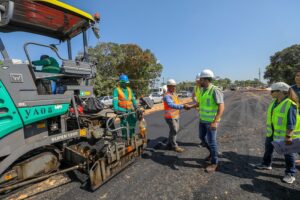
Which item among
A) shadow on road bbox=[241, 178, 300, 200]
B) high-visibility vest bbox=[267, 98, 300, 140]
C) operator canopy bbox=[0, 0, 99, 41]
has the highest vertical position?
operator canopy bbox=[0, 0, 99, 41]

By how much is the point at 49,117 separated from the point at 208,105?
8.73 ft

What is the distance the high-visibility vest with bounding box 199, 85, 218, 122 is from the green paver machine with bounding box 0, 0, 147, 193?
1545 mm

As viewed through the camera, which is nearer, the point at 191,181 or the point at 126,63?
the point at 191,181

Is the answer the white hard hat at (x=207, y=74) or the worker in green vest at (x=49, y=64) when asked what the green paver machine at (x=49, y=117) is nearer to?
the worker in green vest at (x=49, y=64)

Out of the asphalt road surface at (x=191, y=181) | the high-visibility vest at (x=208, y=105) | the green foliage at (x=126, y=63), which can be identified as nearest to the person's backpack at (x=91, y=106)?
the asphalt road surface at (x=191, y=181)

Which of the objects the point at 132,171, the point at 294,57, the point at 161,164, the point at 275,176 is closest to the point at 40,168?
the point at 132,171

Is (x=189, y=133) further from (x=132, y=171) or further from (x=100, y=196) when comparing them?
(x=100, y=196)

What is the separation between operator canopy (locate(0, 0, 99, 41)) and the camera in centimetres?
256

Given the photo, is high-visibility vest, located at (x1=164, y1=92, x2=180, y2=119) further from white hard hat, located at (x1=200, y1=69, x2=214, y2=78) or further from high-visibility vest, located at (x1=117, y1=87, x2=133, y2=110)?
white hard hat, located at (x1=200, y1=69, x2=214, y2=78)

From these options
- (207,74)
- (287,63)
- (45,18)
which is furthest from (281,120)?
(287,63)

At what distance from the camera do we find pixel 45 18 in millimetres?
3156

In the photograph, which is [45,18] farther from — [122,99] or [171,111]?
[171,111]

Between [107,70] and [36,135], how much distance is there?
1023 inches

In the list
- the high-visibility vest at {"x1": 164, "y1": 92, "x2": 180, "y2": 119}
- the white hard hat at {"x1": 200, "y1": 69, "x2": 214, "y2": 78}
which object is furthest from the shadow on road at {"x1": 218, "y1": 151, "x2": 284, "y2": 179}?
the white hard hat at {"x1": 200, "y1": 69, "x2": 214, "y2": 78}
